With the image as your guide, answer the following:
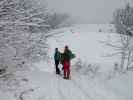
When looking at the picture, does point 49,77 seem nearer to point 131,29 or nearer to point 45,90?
point 45,90

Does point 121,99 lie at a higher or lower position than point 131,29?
lower

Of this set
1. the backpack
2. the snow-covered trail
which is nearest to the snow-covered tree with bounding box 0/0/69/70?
the snow-covered trail

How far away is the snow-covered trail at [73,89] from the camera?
11.4 meters

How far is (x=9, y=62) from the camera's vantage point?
5.37 metres

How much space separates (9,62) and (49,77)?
33.7ft

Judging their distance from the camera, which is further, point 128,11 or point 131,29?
point 128,11

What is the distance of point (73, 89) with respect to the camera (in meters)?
12.7

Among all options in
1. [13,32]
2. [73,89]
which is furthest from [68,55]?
[13,32]

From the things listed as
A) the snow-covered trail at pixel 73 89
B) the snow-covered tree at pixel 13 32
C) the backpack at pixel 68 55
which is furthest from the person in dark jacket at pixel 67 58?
the snow-covered tree at pixel 13 32

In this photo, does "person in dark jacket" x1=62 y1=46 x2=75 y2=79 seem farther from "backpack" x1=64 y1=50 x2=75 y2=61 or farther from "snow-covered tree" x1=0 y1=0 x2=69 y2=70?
"snow-covered tree" x1=0 y1=0 x2=69 y2=70

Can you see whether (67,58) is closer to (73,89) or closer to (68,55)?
(68,55)

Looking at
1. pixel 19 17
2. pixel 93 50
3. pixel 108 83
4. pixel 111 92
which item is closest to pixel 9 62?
pixel 19 17

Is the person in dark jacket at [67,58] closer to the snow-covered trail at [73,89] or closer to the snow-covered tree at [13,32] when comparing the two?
the snow-covered trail at [73,89]

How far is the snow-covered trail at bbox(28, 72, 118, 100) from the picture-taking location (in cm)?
1142
